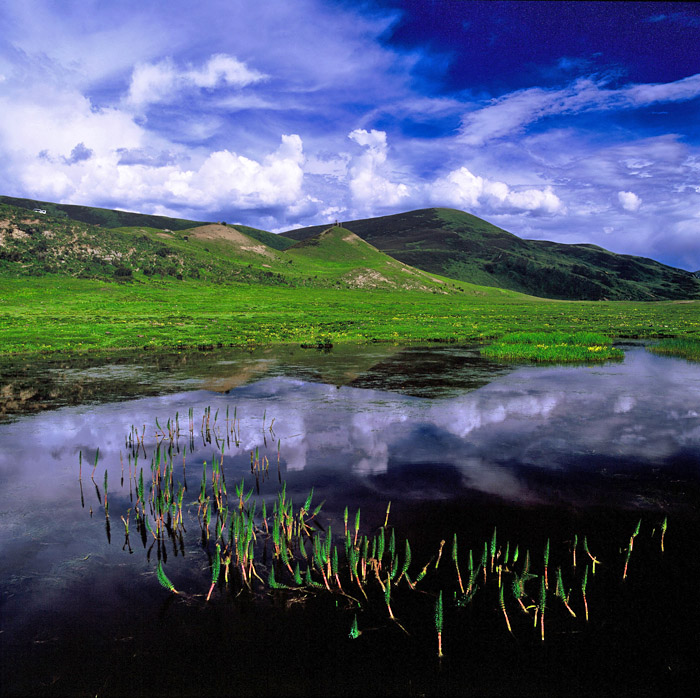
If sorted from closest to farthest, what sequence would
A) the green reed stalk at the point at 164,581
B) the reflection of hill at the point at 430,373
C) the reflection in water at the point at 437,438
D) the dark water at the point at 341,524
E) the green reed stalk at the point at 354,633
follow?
the dark water at the point at 341,524 → the green reed stalk at the point at 354,633 → the green reed stalk at the point at 164,581 → the reflection in water at the point at 437,438 → the reflection of hill at the point at 430,373

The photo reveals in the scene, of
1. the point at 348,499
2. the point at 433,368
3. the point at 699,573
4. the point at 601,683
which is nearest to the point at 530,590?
the point at 601,683

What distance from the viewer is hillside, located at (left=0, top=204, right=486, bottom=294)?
107 m

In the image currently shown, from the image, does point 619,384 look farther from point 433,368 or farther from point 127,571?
point 127,571

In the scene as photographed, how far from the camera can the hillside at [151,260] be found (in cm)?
10662

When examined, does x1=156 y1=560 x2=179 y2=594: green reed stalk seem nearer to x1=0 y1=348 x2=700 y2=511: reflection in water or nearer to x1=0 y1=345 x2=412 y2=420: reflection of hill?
x1=0 y1=348 x2=700 y2=511: reflection in water

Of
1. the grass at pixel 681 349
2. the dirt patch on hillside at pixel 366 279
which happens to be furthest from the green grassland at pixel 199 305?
the grass at pixel 681 349

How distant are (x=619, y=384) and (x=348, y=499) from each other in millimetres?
18468

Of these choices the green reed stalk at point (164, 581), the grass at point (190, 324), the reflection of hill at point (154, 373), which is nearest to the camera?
the green reed stalk at point (164, 581)

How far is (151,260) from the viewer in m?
126

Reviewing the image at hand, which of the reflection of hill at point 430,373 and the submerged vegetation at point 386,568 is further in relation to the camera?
the reflection of hill at point 430,373

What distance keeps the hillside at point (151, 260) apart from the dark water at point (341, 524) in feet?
326

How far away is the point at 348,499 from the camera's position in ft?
32.4

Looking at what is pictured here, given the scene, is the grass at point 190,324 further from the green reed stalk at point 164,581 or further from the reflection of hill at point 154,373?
the green reed stalk at point 164,581

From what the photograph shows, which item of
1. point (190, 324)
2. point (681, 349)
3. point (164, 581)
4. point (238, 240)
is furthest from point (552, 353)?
point (238, 240)
